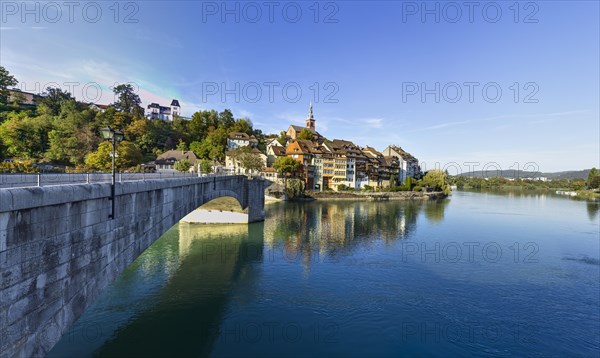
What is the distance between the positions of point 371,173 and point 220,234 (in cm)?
8579

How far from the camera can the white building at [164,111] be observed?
477 feet

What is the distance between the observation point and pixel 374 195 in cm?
9800

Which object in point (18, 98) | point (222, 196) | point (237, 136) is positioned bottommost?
point (222, 196)

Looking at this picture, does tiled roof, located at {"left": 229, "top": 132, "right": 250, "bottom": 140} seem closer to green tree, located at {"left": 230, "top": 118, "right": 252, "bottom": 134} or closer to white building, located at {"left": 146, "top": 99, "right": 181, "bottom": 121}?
green tree, located at {"left": 230, "top": 118, "right": 252, "bottom": 134}

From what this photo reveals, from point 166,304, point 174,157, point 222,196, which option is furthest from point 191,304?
point 174,157

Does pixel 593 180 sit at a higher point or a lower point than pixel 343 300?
higher

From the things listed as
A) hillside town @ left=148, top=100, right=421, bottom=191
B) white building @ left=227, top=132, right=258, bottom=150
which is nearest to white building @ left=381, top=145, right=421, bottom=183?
hillside town @ left=148, top=100, right=421, bottom=191

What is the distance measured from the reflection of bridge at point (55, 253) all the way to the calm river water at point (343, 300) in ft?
22.5

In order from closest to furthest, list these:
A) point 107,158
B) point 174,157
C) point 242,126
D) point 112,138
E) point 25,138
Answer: point 112,138 < point 107,158 < point 25,138 < point 174,157 < point 242,126

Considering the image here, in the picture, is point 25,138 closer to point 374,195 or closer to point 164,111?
point 374,195

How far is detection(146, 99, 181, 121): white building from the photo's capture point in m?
146

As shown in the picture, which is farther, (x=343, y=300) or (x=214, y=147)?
(x=214, y=147)

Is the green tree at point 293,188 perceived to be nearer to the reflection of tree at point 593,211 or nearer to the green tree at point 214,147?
the green tree at point 214,147

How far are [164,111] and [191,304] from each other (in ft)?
491
